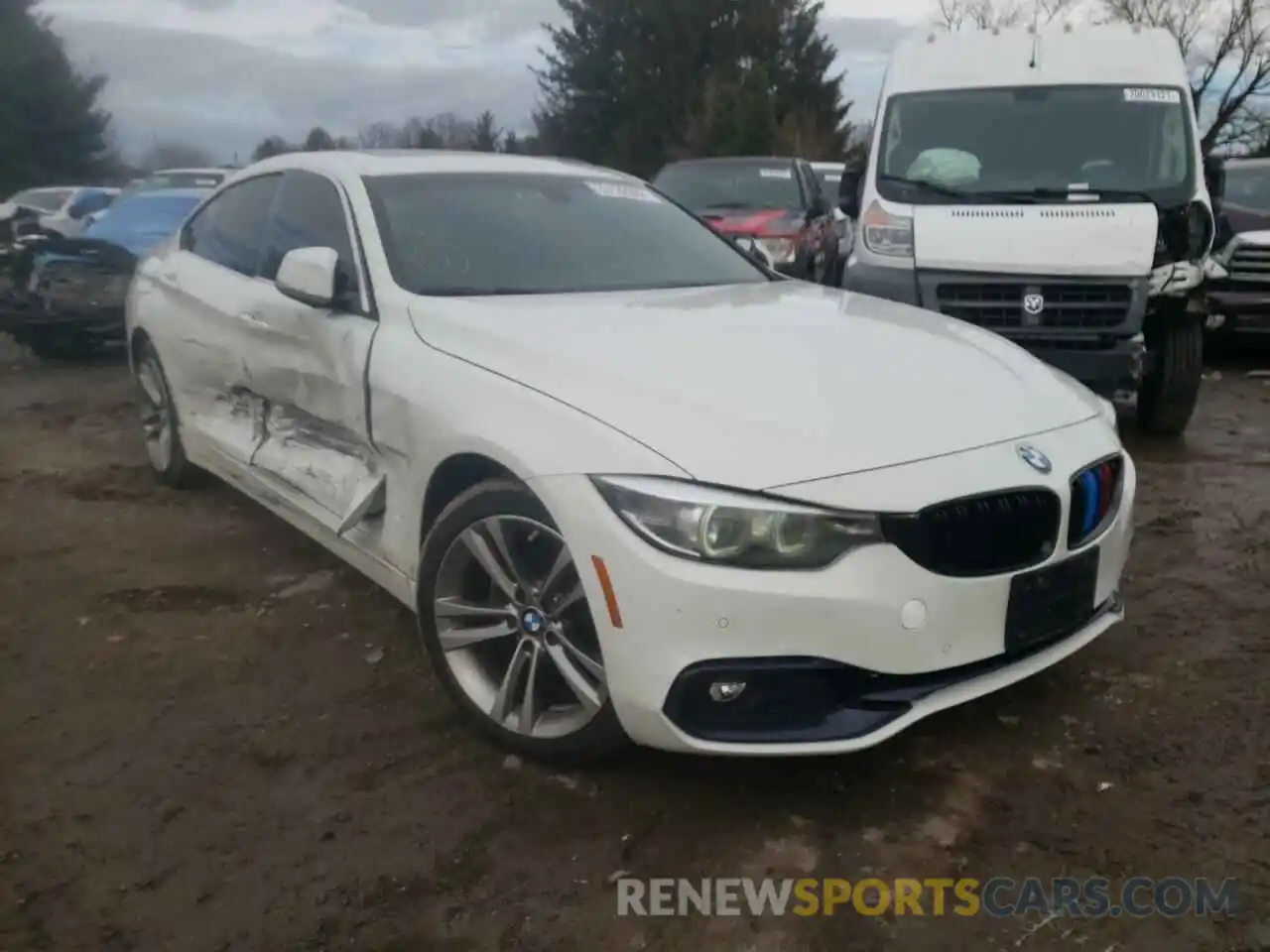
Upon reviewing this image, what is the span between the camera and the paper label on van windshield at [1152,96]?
6.69m

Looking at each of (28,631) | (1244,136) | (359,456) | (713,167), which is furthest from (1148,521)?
(1244,136)

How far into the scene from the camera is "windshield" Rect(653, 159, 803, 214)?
1069 centimetres

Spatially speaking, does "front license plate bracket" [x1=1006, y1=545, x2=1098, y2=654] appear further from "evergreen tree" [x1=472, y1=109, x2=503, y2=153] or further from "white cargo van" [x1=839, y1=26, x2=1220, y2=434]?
"evergreen tree" [x1=472, y1=109, x2=503, y2=153]

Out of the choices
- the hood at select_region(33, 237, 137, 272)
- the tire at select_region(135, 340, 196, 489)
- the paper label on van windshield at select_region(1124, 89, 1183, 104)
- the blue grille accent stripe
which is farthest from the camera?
the hood at select_region(33, 237, 137, 272)

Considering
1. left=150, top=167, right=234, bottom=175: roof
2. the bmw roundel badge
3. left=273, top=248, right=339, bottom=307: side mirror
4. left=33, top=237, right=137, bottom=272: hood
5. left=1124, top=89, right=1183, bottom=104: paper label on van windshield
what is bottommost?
left=33, top=237, right=137, bottom=272: hood

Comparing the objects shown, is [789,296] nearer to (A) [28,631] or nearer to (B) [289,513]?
(B) [289,513]

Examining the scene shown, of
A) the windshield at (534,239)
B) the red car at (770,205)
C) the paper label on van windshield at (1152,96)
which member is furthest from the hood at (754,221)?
the windshield at (534,239)

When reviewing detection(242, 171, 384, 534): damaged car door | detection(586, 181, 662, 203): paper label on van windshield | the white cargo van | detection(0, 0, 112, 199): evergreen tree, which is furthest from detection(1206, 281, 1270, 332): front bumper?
detection(0, 0, 112, 199): evergreen tree

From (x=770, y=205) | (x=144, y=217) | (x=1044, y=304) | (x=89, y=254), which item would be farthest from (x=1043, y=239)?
(x=144, y=217)

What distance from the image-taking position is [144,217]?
1092 centimetres

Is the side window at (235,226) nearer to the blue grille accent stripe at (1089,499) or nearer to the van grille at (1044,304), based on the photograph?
the blue grille accent stripe at (1089,499)

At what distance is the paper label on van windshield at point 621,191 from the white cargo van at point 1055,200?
2.02 metres

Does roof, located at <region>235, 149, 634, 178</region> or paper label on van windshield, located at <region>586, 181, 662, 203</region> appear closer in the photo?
roof, located at <region>235, 149, 634, 178</region>

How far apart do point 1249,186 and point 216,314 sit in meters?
9.32
